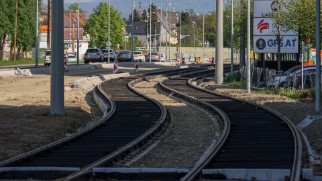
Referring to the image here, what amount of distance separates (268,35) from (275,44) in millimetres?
647

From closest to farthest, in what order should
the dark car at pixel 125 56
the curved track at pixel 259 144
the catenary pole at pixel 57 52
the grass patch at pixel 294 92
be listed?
the curved track at pixel 259 144 < the catenary pole at pixel 57 52 < the grass patch at pixel 294 92 < the dark car at pixel 125 56

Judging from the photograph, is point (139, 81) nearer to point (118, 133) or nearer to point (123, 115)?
point (123, 115)

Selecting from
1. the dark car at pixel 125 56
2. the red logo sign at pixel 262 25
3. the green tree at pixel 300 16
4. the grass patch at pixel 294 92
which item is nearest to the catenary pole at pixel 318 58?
the grass patch at pixel 294 92

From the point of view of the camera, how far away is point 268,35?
1800 inches

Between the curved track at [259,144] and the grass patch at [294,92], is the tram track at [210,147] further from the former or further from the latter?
the grass patch at [294,92]

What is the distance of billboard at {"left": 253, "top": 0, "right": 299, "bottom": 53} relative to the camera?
45375mm

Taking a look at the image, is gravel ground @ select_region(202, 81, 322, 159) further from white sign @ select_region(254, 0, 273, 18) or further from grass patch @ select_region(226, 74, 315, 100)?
white sign @ select_region(254, 0, 273, 18)

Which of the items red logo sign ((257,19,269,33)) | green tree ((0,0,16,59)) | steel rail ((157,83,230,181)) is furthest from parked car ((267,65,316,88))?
green tree ((0,0,16,59))

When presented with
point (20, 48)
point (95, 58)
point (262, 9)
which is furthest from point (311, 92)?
point (20, 48)

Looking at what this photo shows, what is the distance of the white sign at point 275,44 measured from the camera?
4553 centimetres

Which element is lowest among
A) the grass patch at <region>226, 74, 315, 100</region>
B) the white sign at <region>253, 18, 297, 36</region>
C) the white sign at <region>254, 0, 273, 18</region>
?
the grass patch at <region>226, 74, 315, 100</region>

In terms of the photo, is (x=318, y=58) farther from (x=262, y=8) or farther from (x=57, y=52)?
(x=262, y=8)

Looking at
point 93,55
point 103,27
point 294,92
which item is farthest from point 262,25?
point 103,27

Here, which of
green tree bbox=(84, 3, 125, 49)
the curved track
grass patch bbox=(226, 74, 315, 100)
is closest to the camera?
the curved track
